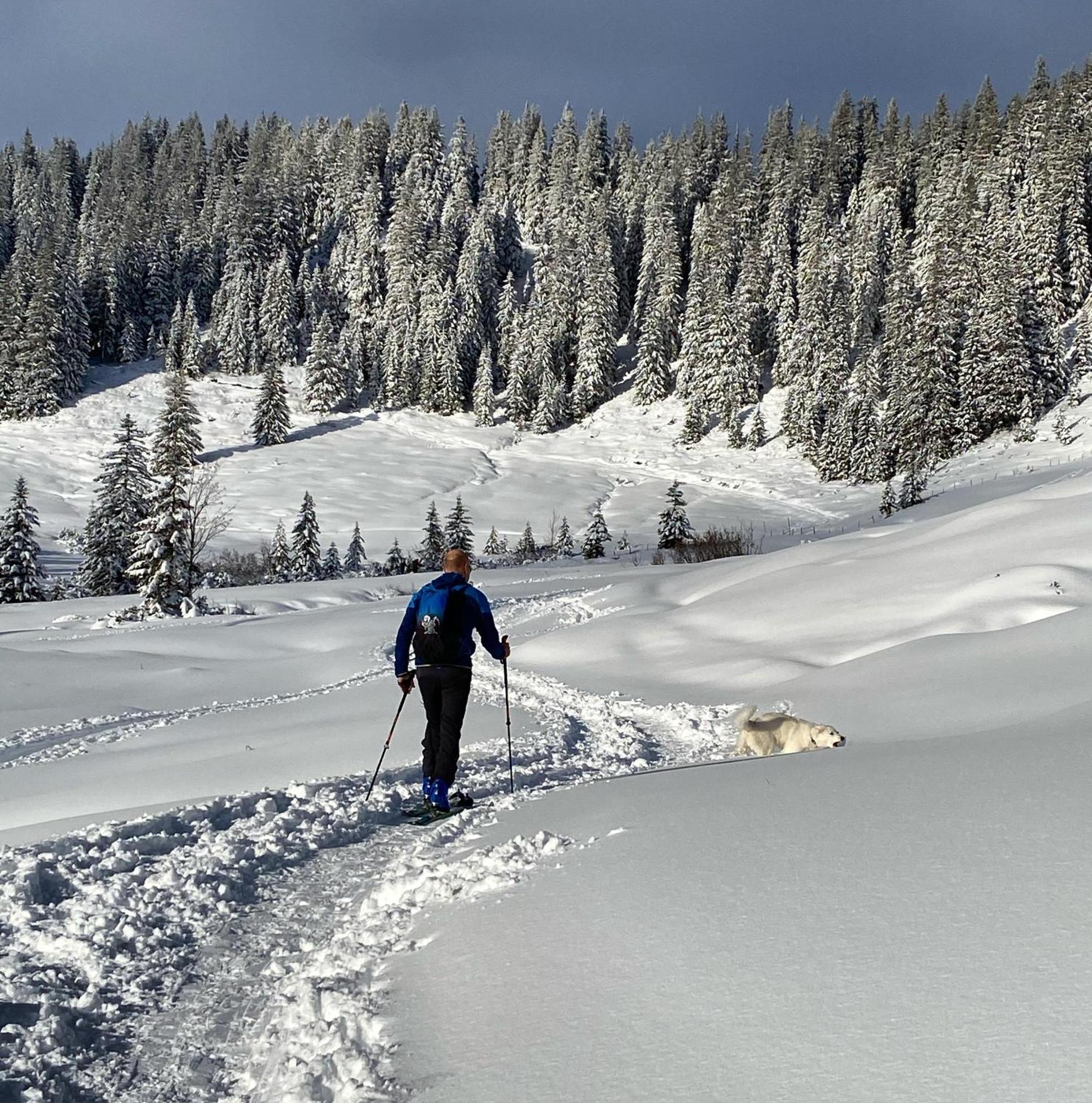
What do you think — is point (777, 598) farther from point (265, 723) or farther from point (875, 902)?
point (875, 902)

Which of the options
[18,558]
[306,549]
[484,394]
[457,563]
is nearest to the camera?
[457,563]

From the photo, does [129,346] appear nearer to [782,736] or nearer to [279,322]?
[279,322]

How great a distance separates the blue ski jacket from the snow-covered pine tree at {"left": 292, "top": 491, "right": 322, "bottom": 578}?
31.0 meters

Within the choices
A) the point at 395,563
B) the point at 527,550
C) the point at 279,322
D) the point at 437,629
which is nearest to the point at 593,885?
the point at 437,629

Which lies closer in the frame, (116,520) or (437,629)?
(437,629)

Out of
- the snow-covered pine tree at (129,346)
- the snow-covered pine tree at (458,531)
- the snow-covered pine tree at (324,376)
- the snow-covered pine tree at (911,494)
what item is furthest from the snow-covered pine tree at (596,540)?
the snow-covered pine tree at (129,346)

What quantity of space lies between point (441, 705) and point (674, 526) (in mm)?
32857

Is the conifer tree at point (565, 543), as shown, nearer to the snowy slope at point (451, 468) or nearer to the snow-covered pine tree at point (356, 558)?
the snowy slope at point (451, 468)

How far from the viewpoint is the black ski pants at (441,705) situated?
18.0 feet

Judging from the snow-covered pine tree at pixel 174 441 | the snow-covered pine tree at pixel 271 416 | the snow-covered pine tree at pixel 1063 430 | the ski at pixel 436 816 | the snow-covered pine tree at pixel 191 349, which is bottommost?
the ski at pixel 436 816

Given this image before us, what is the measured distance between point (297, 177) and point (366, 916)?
116 meters

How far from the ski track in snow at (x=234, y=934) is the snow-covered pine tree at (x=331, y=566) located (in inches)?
1214

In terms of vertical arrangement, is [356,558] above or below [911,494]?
below

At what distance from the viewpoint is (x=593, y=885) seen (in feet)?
10.2
